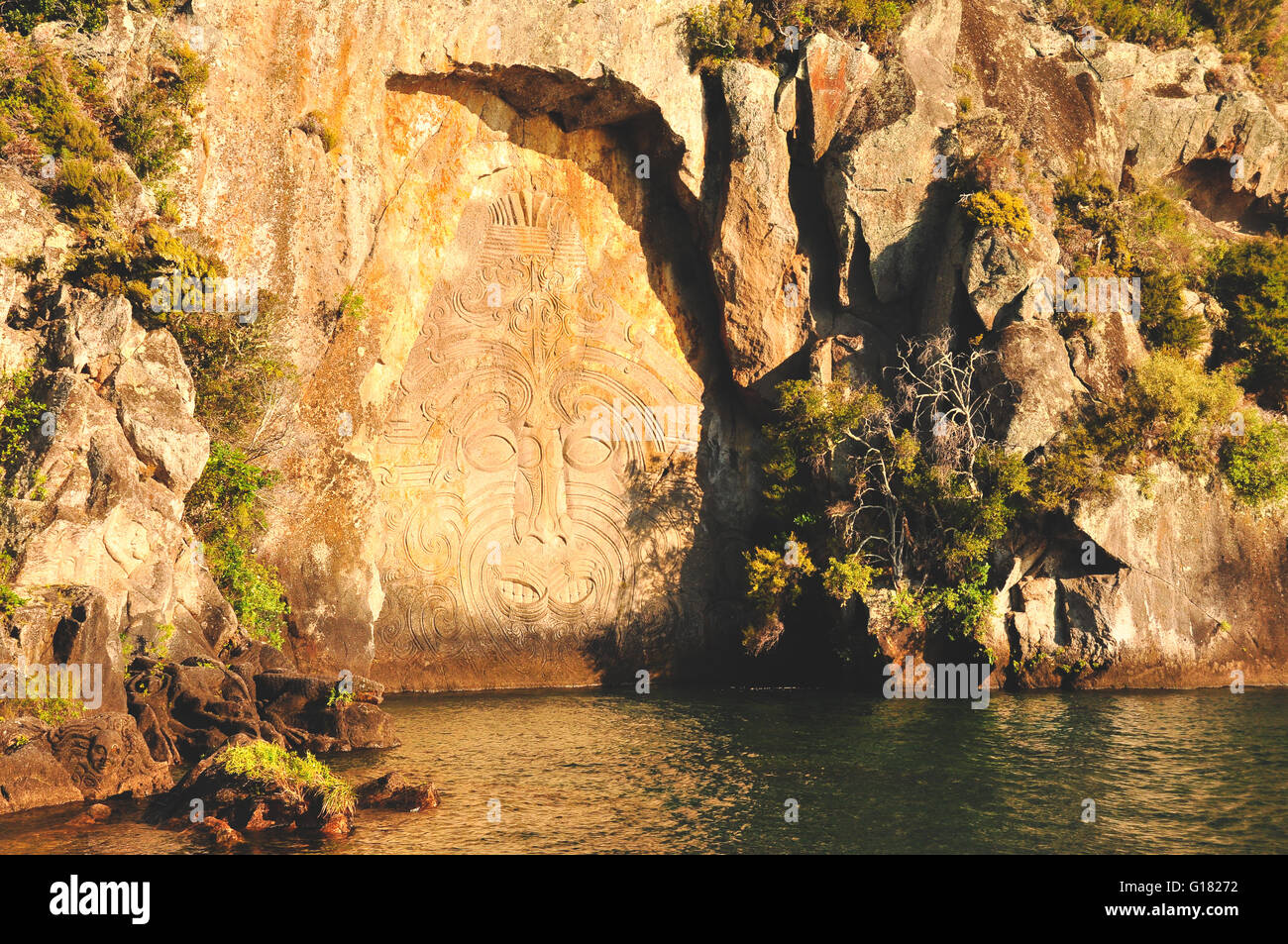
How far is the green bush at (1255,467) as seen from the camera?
22.2 m

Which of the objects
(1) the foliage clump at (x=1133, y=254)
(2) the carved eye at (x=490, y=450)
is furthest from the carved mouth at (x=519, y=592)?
(1) the foliage clump at (x=1133, y=254)

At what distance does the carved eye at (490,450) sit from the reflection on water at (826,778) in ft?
17.5


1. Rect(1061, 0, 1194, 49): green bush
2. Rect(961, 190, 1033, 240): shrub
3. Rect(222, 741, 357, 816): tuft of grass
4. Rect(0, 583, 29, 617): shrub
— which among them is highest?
Rect(1061, 0, 1194, 49): green bush

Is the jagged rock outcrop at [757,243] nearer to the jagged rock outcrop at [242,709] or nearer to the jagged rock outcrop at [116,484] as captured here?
the jagged rock outcrop at [116,484]

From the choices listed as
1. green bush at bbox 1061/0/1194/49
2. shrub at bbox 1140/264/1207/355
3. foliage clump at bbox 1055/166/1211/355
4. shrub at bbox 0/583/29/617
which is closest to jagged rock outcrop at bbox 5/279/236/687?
shrub at bbox 0/583/29/617

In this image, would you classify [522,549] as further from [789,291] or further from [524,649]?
[789,291]

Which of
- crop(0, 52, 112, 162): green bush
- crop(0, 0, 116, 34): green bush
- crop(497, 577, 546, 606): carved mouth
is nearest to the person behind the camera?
crop(0, 52, 112, 162): green bush

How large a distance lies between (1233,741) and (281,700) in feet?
46.8

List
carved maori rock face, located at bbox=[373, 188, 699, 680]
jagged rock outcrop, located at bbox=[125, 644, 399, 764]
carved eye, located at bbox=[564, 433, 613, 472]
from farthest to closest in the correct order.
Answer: carved eye, located at bbox=[564, 433, 613, 472] → carved maori rock face, located at bbox=[373, 188, 699, 680] → jagged rock outcrop, located at bbox=[125, 644, 399, 764]

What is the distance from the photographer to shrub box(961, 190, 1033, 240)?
2255 cm

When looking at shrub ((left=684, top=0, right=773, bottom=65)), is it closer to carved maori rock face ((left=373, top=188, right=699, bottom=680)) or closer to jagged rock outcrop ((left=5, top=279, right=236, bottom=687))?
carved maori rock face ((left=373, top=188, right=699, bottom=680))

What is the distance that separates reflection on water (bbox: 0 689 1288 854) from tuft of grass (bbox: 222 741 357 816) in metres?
0.41

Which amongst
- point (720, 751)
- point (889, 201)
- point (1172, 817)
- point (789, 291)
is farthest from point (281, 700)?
point (889, 201)

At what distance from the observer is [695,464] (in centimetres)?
2481
